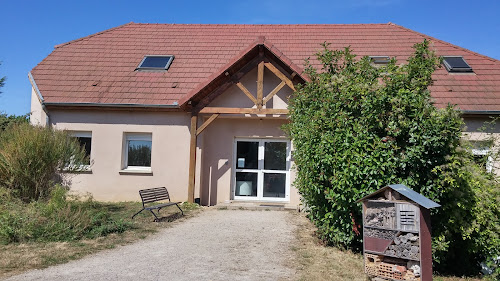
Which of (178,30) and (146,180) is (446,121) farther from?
(178,30)

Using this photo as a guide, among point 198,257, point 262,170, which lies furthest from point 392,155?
point 262,170

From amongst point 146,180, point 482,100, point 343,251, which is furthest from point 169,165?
point 482,100

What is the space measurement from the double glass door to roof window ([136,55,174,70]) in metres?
4.25

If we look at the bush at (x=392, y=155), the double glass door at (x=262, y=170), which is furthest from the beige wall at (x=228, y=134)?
the bush at (x=392, y=155)

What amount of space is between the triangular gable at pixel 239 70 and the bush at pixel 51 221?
4.40 m

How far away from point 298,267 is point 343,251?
1.48 meters

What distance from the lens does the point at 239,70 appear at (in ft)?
39.5

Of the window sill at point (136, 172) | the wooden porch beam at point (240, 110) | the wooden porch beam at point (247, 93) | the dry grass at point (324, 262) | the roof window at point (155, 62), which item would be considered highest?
the roof window at point (155, 62)

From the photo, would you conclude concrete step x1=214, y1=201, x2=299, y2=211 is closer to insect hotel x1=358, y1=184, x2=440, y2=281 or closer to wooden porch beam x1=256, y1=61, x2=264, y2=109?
wooden porch beam x1=256, y1=61, x2=264, y2=109

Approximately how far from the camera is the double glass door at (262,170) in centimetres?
1242

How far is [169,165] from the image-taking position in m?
12.5

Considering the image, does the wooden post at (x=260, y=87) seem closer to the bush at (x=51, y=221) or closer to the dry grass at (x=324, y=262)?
the dry grass at (x=324, y=262)

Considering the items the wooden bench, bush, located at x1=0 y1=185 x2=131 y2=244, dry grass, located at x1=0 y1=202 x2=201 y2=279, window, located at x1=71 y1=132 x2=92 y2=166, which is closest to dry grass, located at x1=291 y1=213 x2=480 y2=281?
dry grass, located at x1=0 y1=202 x2=201 y2=279

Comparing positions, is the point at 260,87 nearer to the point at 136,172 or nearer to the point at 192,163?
the point at 192,163
